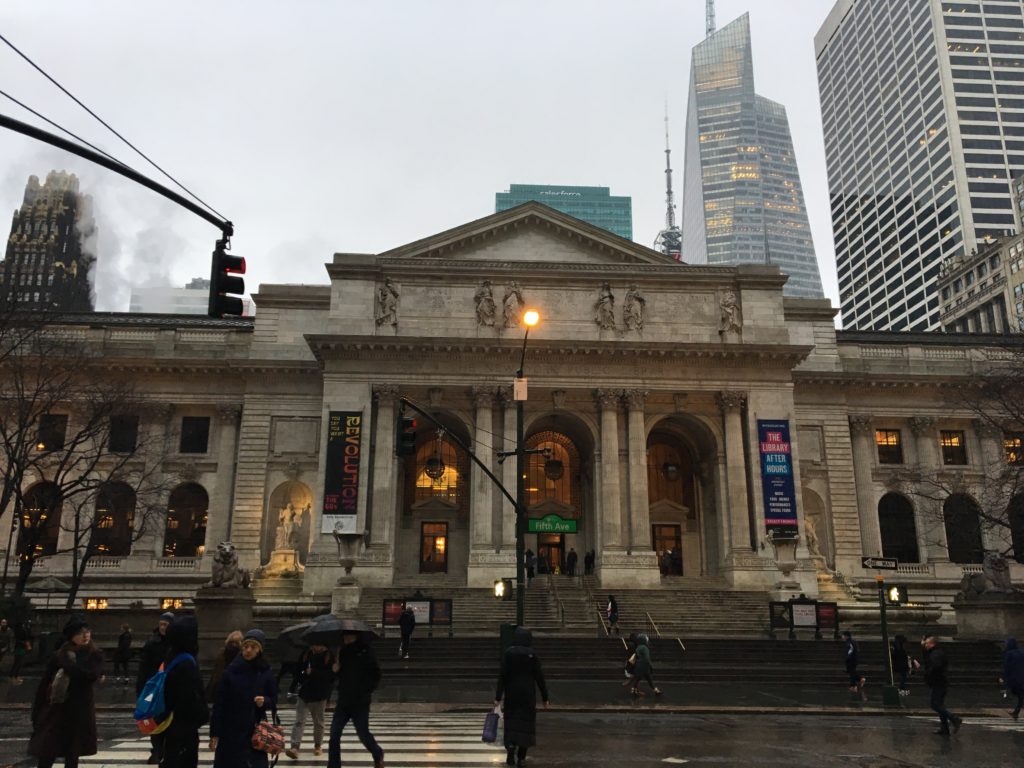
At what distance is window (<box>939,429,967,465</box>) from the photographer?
51.0 metres

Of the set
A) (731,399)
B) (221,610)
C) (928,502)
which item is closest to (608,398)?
(731,399)

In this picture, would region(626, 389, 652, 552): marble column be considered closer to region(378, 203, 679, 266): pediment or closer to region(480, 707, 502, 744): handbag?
region(378, 203, 679, 266): pediment

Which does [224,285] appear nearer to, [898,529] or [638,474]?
[638,474]

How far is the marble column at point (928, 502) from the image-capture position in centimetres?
4831

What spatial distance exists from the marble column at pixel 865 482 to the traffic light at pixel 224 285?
44.2 m

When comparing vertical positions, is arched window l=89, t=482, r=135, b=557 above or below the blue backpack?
above

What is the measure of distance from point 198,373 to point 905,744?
42911 millimetres

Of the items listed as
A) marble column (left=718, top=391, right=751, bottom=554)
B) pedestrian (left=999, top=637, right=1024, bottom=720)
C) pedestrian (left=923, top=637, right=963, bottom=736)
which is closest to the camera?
pedestrian (left=923, top=637, right=963, bottom=736)

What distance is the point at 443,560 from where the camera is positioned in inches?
1813

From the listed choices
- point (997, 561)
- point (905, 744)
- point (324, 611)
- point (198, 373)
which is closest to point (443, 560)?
point (324, 611)

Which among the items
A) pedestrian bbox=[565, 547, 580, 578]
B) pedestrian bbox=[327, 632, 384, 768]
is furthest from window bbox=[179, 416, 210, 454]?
pedestrian bbox=[327, 632, 384, 768]

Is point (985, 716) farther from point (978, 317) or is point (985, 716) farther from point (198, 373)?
point (978, 317)

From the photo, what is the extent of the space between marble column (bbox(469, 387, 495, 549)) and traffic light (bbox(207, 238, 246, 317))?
96.6 feet

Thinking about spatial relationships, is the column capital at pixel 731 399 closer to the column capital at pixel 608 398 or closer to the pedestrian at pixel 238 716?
the column capital at pixel 608 398
